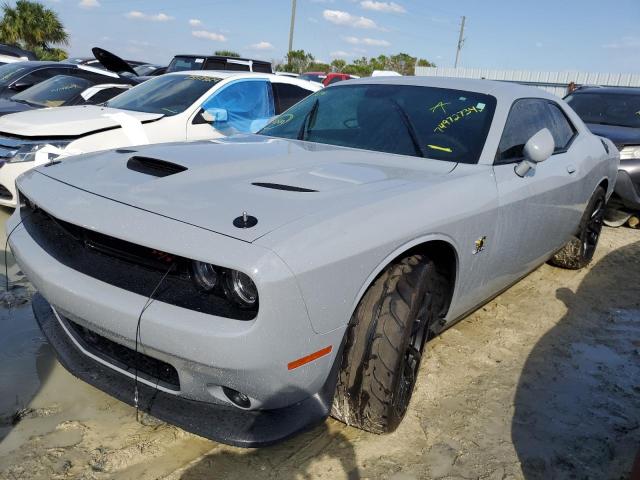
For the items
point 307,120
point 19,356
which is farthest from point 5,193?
point 307,120

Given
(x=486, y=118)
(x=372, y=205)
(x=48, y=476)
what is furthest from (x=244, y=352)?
(x=486, y=118)

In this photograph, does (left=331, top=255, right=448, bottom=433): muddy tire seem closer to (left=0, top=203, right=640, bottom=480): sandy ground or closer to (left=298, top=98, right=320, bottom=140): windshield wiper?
(left=0, top=203, right=640, bottom=480): sandy ground

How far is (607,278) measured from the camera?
4.75 m

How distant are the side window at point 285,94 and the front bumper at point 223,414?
15.2ft

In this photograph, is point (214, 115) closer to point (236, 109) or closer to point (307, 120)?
point (236, 109)

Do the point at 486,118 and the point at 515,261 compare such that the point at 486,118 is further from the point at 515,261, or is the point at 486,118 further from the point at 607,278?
the point at 607,278

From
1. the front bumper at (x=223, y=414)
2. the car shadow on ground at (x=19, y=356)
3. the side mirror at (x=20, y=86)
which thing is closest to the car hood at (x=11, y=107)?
the side mirror at (x=20, y=86)

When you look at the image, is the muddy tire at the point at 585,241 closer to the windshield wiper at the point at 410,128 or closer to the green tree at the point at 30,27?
the windshield wiper at the point at 410,128

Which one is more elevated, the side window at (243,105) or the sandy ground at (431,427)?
the side window at (243,105)

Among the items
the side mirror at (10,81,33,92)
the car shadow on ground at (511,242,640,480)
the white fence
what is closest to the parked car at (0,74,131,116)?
the side mirror at (10,81,33,92)

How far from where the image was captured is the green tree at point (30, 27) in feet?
99.9

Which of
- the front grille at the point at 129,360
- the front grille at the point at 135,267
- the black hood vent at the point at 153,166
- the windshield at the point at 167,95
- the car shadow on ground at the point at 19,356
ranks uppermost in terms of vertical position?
the windshield at the point at 167,95

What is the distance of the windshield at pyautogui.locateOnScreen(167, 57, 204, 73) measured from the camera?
10.1m

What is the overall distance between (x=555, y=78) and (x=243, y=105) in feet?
90.8
